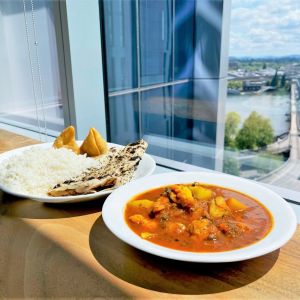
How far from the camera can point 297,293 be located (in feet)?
1.17

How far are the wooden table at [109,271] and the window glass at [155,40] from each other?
371cm

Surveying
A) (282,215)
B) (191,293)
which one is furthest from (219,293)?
(282,215)

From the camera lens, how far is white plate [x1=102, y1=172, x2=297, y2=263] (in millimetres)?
365

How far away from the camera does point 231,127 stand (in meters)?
5.38

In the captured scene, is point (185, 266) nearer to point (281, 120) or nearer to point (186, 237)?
point (186, 237)

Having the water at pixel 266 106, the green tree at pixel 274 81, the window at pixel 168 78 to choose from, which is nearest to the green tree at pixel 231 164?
the window at pixel 168 78

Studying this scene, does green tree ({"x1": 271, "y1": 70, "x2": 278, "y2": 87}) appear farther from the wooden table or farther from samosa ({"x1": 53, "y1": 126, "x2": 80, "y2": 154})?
the wooden table

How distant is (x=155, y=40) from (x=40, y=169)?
423 centimetres

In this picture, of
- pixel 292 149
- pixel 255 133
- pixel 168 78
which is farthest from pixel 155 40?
pixel 292 149

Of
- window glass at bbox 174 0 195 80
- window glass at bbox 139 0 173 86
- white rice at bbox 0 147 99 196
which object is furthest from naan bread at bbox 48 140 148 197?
window glass at bbox 174 0 195 80

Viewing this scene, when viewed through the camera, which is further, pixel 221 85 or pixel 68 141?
pixel 221 85

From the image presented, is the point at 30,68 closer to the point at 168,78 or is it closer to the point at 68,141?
the point at 68,141

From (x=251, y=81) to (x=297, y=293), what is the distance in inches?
200

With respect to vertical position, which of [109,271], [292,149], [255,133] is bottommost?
[292,149]
